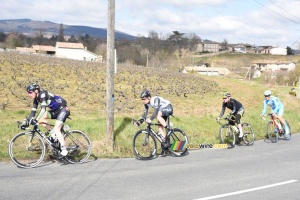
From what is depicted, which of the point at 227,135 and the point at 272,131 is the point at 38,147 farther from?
the point at 272,131

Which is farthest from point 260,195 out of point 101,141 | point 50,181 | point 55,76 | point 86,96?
point 55,76

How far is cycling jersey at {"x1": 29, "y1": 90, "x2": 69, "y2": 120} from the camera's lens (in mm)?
8789

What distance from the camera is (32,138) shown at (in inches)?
357

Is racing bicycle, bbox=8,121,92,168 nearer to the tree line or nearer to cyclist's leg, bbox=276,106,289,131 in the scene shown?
cyclist's leg, bbox=276,106,289,131

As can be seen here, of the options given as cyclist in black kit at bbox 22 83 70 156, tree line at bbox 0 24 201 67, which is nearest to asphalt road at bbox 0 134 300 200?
cyclist in black kit at bbox 22 83 70 156

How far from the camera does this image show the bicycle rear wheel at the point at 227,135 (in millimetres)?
13336

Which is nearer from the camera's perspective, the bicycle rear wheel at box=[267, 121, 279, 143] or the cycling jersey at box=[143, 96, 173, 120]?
the cycling jersey at box=[143, 96, 173, 120]

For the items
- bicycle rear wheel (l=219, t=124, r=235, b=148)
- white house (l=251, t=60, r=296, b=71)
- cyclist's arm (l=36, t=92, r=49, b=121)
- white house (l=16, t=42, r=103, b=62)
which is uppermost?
white house (l=16, t=42, r=103, b=62)

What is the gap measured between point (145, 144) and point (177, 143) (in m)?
1.13

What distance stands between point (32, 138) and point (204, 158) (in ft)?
17.1

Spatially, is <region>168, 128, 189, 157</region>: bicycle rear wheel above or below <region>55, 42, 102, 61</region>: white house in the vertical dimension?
below

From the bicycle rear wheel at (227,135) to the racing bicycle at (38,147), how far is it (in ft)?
18.8

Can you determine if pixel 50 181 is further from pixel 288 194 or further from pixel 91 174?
Answer: pixel 288 194

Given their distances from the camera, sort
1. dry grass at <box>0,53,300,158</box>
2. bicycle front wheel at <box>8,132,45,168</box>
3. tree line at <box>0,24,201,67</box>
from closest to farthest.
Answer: bicycle front wheel at <box>8,132,45,168</box> → dry grass at <box>0,53,300,158</box> → tree line at <box>0,24,201,67</box>
